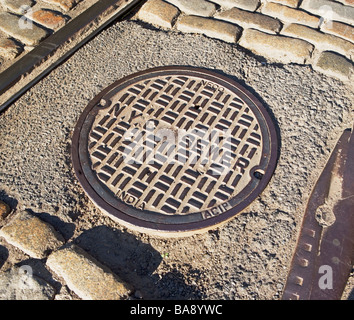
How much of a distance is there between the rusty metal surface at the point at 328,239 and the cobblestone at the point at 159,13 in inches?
64.8

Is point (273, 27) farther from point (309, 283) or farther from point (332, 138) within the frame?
point (309, 283)

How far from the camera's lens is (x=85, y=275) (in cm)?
209

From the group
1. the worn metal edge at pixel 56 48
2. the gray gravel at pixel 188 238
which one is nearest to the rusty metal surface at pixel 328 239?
the gray gravel at pixel 188 238

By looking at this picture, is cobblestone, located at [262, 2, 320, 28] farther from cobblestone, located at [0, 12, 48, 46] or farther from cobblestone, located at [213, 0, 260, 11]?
cobblestone, located at [0, 12, 48, 46]

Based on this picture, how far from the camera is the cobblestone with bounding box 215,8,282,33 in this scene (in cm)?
317

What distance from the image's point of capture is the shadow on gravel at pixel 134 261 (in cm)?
212

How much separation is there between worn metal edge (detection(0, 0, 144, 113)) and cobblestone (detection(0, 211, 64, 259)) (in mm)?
924

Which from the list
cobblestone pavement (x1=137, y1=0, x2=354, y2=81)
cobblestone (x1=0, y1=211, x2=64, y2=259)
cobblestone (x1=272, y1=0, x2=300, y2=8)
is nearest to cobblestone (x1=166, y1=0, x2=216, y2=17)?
cobblestone pavement (x1=137, y1=0, x2=354, y2=81)

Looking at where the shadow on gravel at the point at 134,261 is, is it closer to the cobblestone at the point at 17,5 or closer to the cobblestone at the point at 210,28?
the cobblestone at the point at 210,28

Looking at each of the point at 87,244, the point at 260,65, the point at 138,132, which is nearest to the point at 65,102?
the point at 138,132

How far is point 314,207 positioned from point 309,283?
0.43m

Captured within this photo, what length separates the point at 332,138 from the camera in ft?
8.50

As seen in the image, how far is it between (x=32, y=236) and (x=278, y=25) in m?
2.26

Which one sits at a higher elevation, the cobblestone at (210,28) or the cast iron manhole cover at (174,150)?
the cobblestone at (210,28)
